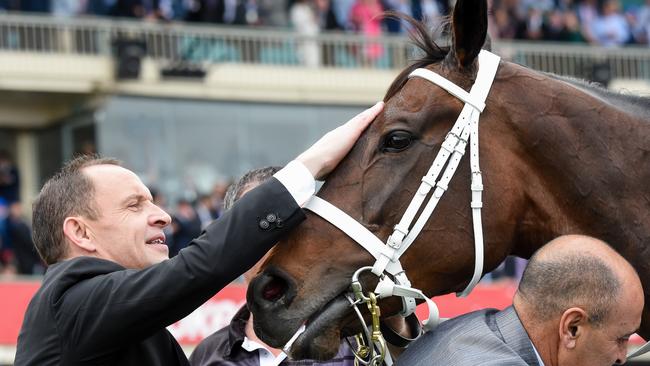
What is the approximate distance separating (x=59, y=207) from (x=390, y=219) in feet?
3.15

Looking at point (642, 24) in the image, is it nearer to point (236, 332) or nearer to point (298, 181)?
point (236, 332)

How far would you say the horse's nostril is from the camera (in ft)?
10.7

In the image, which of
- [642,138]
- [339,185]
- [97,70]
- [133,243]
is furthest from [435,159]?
[97,70]

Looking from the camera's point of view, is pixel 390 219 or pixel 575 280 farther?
pixel 390 219

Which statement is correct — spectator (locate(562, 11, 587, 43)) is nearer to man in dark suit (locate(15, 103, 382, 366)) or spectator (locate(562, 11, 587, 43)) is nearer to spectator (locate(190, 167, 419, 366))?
spectator (locate(190, 167, 419, 366))

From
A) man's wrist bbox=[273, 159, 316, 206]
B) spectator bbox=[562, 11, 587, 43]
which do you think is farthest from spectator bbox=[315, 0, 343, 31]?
man's wrist bbox=[273, 159, 316, 206]

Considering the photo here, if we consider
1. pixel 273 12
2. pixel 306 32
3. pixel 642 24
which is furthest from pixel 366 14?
pixel 642 24

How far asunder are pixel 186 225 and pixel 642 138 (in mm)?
9417

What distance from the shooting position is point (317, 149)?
10.9 ft

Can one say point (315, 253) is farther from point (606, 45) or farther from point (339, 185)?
point (606, 45)

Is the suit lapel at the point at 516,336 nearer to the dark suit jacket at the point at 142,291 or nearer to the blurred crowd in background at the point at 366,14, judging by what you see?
the dark suit jacket at the point at 142,291

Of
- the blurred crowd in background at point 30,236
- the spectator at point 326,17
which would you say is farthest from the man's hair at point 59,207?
the spectator at point 326,17

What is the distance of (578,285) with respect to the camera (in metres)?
2.82

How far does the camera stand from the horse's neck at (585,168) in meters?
3.36
